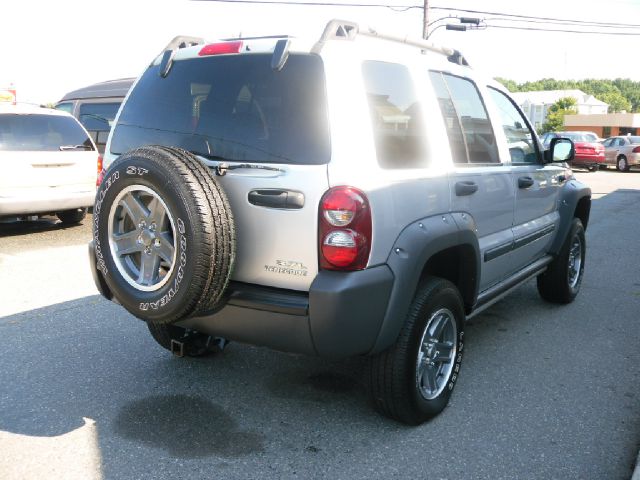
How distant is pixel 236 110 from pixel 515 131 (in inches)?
94.8

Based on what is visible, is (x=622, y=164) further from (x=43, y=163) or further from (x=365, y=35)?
(x=365, y=35)

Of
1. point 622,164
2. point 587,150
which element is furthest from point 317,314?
point 622,164

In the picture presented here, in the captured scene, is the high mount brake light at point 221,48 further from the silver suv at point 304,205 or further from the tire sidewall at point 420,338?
the tire sidewall at point 420,338

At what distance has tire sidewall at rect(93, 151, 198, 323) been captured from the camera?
110 inches

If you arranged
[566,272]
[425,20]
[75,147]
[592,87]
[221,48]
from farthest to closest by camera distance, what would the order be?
[592,87], [425,20], [75,147], [566,272], [221,48]

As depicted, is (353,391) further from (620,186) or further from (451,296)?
(620,186)

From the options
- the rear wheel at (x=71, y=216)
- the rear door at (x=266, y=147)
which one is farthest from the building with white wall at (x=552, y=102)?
the rear door at (x=266, y=147)

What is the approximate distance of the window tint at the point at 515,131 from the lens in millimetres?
4500

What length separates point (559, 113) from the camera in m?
92.1

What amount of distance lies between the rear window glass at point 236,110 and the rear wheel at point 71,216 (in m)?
6.67

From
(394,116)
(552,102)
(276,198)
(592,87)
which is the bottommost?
(276,198)

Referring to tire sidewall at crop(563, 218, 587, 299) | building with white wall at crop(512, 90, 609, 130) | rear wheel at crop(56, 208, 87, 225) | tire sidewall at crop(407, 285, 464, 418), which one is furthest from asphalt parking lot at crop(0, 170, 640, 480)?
building with white wall at crop(512, 90, 609, 130)

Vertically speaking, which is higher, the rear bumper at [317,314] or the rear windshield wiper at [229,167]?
the rear windshield wiper at [229,167]

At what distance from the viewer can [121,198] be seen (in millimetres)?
3072
